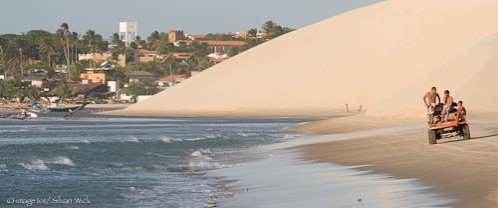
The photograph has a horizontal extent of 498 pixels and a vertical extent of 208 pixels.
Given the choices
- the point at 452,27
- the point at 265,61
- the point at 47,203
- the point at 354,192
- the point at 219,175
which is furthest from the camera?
the point at 265,61

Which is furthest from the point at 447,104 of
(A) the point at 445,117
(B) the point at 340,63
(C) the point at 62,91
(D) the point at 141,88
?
(D) the point at 141,88

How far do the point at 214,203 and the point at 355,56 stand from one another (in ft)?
305

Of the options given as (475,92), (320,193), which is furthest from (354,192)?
(475,92)

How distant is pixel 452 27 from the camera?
113062mm

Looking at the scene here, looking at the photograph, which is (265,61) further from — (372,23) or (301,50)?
(372,23)

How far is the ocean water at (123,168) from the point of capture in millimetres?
25359

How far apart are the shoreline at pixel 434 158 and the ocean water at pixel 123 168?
3265 millimetres

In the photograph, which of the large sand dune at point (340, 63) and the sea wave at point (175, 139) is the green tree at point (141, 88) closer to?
the large sand dune at point (340, 63)

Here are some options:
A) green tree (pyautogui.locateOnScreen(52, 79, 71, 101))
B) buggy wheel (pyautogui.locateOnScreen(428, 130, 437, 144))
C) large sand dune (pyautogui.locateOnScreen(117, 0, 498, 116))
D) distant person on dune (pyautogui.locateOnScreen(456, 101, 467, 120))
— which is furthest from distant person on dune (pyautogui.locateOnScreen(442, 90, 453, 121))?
green tree (pyautogui.locateOnScreen(52, 79, 71, 101))

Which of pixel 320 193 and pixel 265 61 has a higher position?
pixel 265 61

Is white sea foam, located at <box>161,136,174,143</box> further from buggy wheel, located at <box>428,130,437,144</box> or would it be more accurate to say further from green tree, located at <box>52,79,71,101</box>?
green tree, located at <box>52,79,71,101</box>

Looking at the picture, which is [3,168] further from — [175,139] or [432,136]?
[175,139]

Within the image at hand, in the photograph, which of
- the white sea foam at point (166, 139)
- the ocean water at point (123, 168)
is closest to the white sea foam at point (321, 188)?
the ocean water at point (123, 168)

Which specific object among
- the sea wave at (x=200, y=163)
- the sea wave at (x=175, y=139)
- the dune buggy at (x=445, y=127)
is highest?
the dune buggy at (x=445, y=127)
